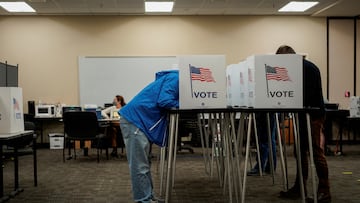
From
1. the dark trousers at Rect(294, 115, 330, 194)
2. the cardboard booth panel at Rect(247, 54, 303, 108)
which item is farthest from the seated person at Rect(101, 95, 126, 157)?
the cardboard booth panel at Rect(247, 54, 303, 108)

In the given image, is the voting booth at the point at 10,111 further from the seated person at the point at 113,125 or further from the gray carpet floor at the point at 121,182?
the seated person at the point at 113,125

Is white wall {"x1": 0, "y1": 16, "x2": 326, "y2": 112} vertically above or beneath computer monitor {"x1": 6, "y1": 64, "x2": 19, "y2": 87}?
above

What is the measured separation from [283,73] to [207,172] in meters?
2.80

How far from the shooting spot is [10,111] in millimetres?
4004

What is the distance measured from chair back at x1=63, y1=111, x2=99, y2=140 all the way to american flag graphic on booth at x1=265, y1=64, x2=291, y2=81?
419 centimetres

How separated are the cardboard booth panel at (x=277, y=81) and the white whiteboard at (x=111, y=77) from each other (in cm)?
665

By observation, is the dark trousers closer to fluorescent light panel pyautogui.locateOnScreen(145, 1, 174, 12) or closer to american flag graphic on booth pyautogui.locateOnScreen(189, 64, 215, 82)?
american flag graphic on booth pyautogui.locateOnScreen(189, 64, 215, 82)

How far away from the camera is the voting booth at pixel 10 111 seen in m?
3.97

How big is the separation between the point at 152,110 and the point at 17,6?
644 centimetres

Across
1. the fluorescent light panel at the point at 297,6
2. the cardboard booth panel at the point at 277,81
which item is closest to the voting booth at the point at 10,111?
the cardboard booth panel at the point at 277,81

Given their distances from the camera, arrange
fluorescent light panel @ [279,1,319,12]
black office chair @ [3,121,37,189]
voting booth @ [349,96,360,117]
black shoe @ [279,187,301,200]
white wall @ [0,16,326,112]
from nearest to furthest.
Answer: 1. black shoe @ [279,187,301,200]
2. black office chair @ [3,121,37,189]
3. voting booth @ [349,96,360,117]
4. fluorescent light panel @ [279,1,319,12]
5. white wall @ [0,16,326,112]

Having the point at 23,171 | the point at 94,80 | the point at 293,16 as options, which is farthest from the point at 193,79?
the point at 293,16

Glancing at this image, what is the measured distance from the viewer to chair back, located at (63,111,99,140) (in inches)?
266

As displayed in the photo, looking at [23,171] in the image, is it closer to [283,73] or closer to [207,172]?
[207,172]
